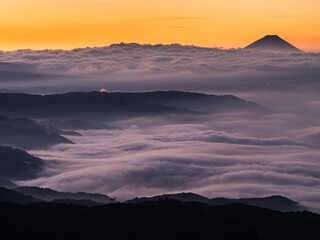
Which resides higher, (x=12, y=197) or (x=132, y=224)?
(x=12, y=197)

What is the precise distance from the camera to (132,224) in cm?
11519

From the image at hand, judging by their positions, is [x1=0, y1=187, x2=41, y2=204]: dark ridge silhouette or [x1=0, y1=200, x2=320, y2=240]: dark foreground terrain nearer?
[x1=0, y1=200, x2=320, y2=240]: dark foreground terrain

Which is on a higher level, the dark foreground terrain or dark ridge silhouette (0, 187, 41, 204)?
dark ridge silhouette (0, 187, 41, 204)

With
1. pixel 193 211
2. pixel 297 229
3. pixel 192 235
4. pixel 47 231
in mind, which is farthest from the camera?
pixel 297 229

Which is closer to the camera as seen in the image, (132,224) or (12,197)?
(132,224)

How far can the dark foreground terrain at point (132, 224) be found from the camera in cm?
10906

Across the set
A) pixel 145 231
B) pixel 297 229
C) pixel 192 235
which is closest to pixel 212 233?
pixel 192 235

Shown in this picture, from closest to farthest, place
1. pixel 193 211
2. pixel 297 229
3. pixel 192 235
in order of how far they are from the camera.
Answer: pixel 192 235, pixel 193 211, pixel 297 229

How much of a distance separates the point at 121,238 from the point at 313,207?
104m

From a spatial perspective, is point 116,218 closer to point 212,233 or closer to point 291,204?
point 212,233

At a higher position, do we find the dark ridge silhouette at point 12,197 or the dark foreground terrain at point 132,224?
the dark ridge silhouette at point 12,197

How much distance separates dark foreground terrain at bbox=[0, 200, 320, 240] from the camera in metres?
109

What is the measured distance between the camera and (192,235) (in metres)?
116

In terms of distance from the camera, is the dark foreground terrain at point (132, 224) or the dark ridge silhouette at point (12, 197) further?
the dark ridge silhouette at point (12, 197)
